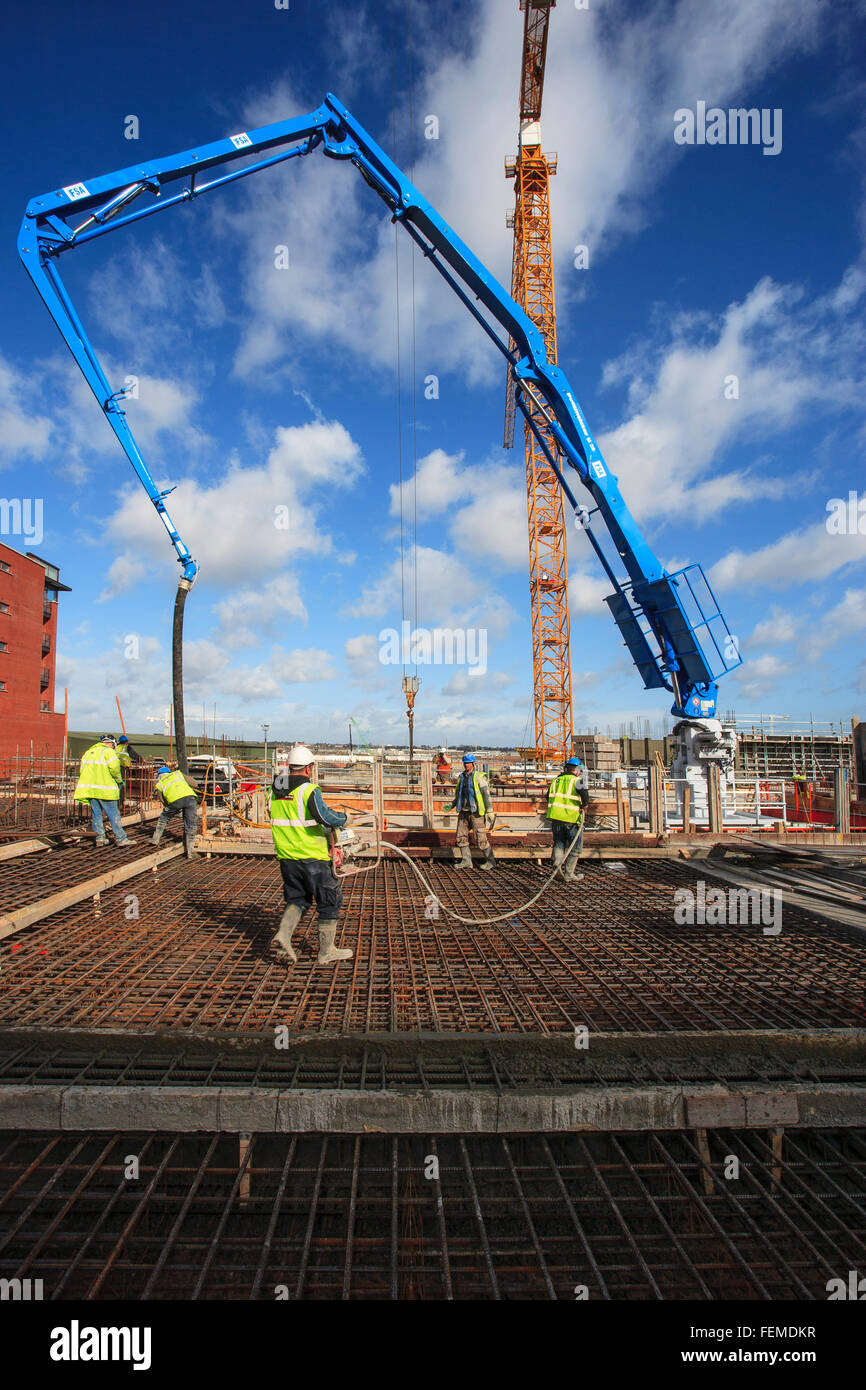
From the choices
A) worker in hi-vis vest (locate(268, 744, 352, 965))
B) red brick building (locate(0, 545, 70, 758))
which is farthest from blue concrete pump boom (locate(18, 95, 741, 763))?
red brick building (locate(0, 545, 70, 758))

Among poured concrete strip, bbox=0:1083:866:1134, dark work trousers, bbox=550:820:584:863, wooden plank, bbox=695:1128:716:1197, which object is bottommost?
wooden plank, bbox=695:1128:716:1197

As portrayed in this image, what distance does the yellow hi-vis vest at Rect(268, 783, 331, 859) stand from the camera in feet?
16.2

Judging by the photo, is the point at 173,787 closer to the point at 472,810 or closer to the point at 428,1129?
the point at 472,810

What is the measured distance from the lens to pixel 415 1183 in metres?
3.16

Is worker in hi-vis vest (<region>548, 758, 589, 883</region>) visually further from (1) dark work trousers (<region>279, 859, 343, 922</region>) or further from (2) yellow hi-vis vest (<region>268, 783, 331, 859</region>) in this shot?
(2) yellow hi-vis vest (<region>268, 783, 331, 859</region>)

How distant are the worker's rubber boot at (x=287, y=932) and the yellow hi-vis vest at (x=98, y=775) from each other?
4.99m

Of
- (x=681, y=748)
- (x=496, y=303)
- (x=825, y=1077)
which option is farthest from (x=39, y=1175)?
(x=496, y=303)

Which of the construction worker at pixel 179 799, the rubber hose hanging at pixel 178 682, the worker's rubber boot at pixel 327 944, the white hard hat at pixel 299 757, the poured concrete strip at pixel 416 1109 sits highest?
the rubber hose hanging at pixel 178 682

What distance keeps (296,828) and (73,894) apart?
3.13 metres

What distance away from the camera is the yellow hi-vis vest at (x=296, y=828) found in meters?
4.93

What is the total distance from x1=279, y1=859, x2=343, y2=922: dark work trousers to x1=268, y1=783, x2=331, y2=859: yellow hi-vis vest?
2.4 inches

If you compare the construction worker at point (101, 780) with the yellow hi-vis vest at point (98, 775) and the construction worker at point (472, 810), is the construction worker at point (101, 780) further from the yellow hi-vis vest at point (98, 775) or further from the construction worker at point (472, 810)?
the construction worker at point (472, 810)

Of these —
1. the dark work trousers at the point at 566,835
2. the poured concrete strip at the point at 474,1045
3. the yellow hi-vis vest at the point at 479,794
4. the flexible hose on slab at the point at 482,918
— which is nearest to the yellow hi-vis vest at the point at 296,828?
the flexible hose on slab at the point at 482,918
